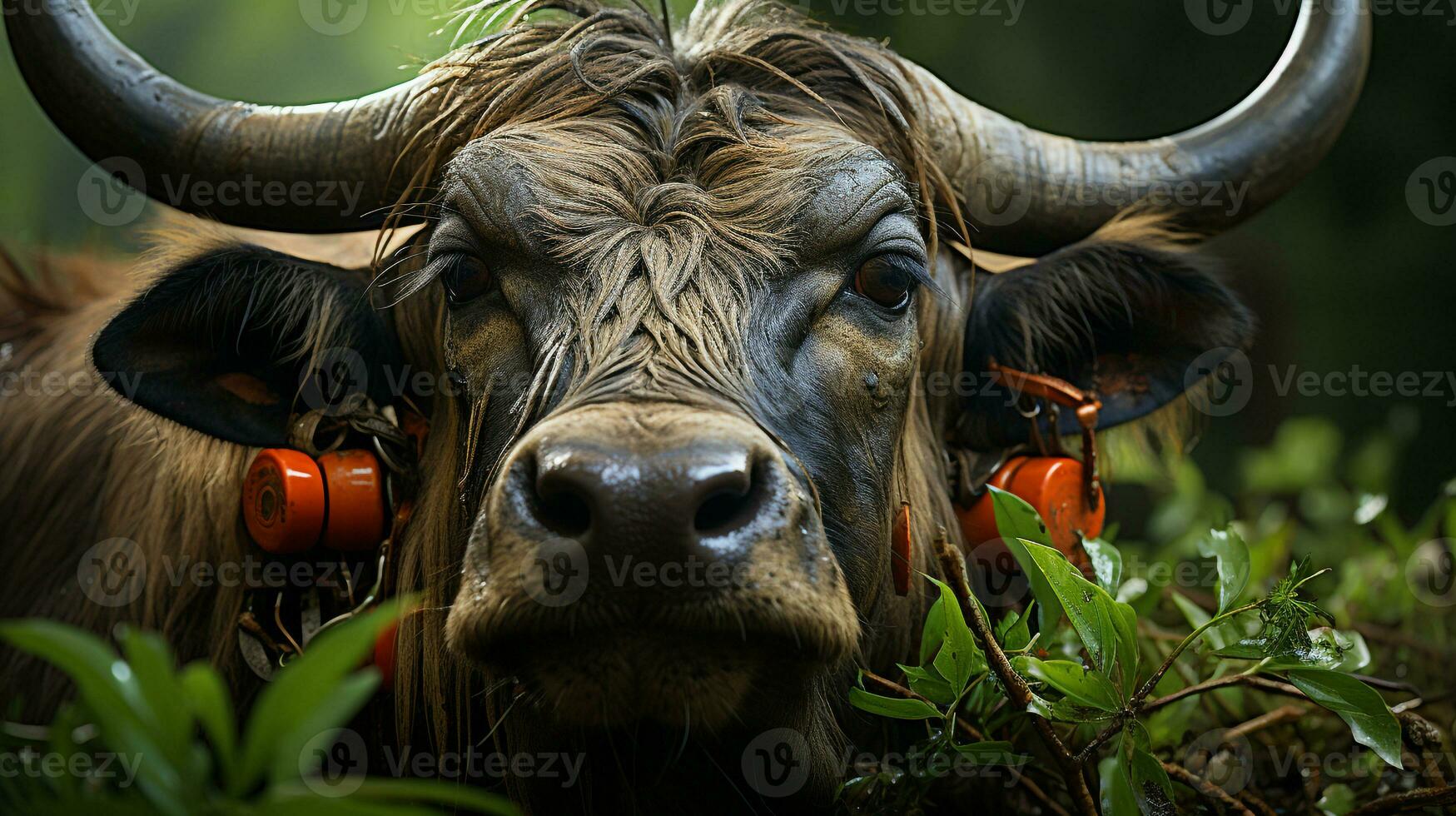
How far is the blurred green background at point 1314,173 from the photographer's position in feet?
21.6

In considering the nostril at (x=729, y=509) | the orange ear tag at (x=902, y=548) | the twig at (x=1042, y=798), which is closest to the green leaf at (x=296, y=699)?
the nostril at (x=729, y=509)

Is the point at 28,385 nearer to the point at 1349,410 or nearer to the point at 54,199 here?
the point at 54,199

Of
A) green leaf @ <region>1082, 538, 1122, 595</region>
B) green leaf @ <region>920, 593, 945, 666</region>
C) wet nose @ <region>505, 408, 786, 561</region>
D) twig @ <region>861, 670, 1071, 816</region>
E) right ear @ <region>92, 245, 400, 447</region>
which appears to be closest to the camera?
wet nose @ <region>505, 408, 786, 561</region>

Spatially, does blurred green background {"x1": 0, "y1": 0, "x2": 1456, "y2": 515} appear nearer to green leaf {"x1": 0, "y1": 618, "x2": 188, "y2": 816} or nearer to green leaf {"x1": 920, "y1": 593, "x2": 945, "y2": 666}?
green leaf {"x1": 920, "y1": 593, "x2": 945, "y2": 666}

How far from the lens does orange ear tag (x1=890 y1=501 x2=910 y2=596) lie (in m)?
2.58

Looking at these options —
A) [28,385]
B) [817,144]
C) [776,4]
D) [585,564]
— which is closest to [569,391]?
[585,564]

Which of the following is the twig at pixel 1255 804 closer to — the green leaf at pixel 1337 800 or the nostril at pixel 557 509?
the green leaf at pixel 1337 800

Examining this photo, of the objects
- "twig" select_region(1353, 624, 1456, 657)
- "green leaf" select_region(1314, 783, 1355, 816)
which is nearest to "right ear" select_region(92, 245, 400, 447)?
"green leaf" select_region(1314, 783, 1355, 816)

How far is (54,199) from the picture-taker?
30.4 feet

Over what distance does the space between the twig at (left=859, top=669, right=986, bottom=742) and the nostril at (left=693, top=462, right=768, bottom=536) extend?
0.57m

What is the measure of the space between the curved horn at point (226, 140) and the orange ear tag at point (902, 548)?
4.79 feet

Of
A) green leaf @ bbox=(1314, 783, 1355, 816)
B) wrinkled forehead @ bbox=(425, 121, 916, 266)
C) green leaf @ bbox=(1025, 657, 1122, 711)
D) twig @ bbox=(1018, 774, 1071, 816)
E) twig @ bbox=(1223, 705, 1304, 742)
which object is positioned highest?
wrinkled forehead @ bbox=(425, 121, 916, 266)

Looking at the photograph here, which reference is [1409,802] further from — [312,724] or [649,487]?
[312,724]

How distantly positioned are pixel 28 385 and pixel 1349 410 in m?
7.20
